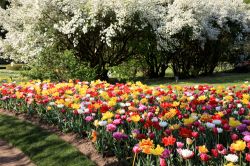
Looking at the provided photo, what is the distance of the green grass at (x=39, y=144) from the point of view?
663 centimetres

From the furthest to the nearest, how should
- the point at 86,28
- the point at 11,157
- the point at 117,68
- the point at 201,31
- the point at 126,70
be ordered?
the point at 201,31, the point at 126,70, the point at 117,68, the point at 86,28, the point at 11,157

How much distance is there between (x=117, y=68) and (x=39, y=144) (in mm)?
10841

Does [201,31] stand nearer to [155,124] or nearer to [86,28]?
[86,28]

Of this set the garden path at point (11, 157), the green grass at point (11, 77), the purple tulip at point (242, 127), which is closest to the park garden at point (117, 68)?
the purple tulip at point (242, 127)

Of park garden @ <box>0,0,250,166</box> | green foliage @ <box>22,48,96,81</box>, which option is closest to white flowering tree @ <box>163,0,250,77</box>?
park garden @ <box>0,0,250,166</box>

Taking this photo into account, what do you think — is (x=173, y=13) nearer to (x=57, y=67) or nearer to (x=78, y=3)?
(x=78, y=3)

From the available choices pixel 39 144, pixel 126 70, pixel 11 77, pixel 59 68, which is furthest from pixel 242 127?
pixel 11 77

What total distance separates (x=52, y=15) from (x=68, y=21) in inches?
36.2

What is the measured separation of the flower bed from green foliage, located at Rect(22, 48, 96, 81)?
5.17 m

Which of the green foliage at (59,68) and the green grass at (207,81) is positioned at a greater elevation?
the green foliage at (59,68)

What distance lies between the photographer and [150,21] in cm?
1827

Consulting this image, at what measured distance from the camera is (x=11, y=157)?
7414 millimetres

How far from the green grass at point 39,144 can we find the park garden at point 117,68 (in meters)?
0.02

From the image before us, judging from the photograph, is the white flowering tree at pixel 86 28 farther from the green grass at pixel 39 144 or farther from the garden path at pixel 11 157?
the garden path at pixel 11 157
